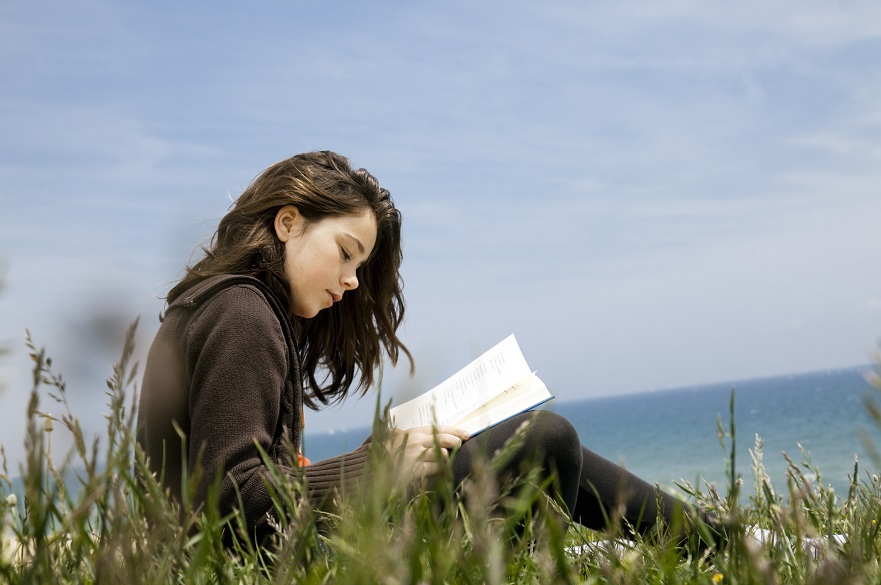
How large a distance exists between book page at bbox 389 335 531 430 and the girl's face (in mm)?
437

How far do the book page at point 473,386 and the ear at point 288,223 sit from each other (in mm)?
674

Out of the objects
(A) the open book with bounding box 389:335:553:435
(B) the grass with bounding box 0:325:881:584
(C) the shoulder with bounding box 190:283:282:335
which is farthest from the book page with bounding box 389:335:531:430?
(B) the grass with bounding box 0:325:881:584

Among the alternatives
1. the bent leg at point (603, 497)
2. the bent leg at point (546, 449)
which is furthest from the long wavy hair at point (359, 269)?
the bent leg at point (603, 497)

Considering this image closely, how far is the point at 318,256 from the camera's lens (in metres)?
2.54

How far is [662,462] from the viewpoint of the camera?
37.4m

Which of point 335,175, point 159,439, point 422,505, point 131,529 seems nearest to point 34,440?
point 131,529

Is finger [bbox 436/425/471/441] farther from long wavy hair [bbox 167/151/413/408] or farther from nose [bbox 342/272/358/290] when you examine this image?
nose [bbox 342/272/358/290]

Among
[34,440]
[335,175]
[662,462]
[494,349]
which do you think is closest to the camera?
[34,440]

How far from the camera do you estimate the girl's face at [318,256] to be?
2.52 m

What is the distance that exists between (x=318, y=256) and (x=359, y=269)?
0.73 metres

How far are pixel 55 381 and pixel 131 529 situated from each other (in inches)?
7.3

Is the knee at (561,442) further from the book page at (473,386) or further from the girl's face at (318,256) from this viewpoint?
the girl's face at (318,256)

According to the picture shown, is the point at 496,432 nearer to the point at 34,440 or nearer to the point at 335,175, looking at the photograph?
the point at 335,175

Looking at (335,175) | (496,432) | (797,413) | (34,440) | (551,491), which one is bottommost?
(797,413)
